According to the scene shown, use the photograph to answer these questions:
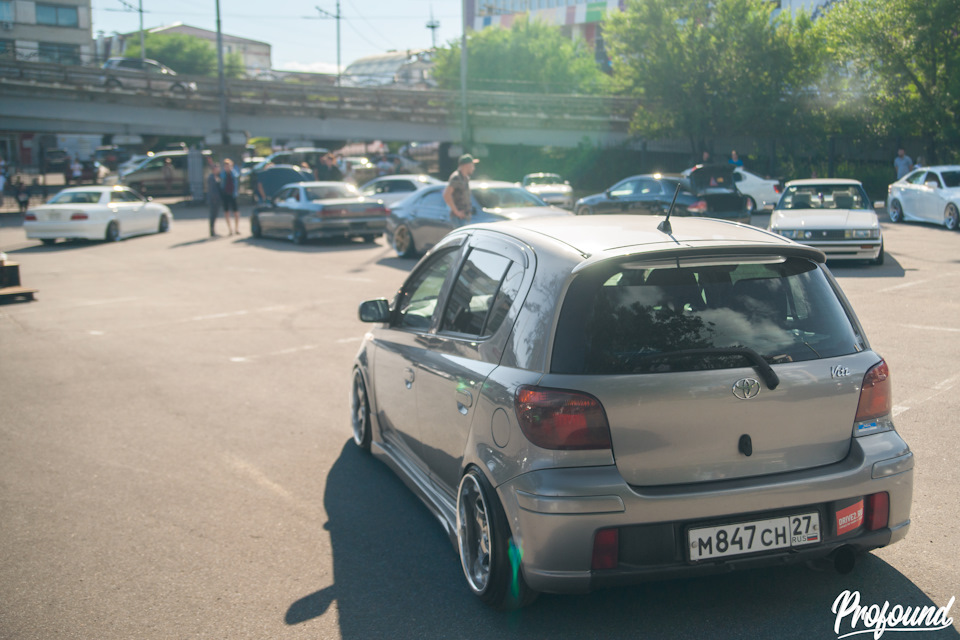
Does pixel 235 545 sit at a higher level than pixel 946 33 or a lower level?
→ lower

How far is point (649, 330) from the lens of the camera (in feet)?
11.1

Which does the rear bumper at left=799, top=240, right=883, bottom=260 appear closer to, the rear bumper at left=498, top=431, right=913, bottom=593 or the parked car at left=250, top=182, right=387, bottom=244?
the parked car at left=250, top=182, right=387, bottom=244

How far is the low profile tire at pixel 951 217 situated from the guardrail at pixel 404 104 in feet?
105

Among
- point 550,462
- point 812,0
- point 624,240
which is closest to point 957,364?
point 624,240

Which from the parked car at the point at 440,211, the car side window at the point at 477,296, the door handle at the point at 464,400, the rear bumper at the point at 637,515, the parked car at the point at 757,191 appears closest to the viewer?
the rear bumper at the point at 637,515

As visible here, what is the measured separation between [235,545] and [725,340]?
267 cm

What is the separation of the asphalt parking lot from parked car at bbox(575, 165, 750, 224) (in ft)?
24.3

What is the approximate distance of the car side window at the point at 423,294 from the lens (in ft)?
16.1

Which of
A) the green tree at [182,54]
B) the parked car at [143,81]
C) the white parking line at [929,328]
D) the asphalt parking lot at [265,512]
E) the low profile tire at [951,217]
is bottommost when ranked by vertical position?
the asphalt parking lot at [265,512]

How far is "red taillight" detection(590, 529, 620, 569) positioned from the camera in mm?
3220

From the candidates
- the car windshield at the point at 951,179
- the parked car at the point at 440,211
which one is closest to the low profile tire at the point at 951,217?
the car windshield at the point at 951,179

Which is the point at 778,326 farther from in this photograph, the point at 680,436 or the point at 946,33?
the point at 946,33

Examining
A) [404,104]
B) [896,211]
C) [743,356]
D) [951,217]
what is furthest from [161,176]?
[743,356]

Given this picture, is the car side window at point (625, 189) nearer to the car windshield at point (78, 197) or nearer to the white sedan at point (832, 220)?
the white sedan at point (832, 220)
